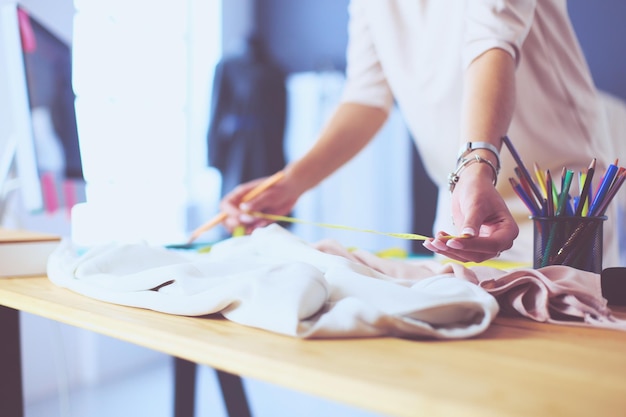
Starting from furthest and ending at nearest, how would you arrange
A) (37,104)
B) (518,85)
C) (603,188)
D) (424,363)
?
(37,104), (518,85), (603,188), (424,363)

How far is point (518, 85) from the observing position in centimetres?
101

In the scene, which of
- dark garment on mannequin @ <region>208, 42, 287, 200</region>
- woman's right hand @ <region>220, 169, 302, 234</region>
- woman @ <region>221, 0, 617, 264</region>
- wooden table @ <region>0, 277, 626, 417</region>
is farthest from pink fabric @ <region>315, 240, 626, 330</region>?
dark garment on mannequin @ <region>208, 42, 287, 200</region>

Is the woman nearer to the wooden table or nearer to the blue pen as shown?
the blue pen

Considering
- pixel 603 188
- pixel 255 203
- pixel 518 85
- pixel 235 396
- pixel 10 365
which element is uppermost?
pixel 518 85

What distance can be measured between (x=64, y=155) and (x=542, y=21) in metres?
1.03

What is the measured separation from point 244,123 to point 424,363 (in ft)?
9.27

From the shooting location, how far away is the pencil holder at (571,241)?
65 centimetres

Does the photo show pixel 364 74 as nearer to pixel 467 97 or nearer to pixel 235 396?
pixel 467 97

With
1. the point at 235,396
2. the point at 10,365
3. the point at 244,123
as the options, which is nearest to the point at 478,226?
the point at 10,365

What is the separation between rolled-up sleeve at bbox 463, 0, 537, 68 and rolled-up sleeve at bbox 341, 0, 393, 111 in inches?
13.9

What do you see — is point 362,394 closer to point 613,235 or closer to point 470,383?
point 470,383

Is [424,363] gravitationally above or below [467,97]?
below

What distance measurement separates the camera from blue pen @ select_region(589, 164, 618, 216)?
2.08 feet

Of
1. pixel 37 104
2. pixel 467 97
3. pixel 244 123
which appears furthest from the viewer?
pixel 244 123
